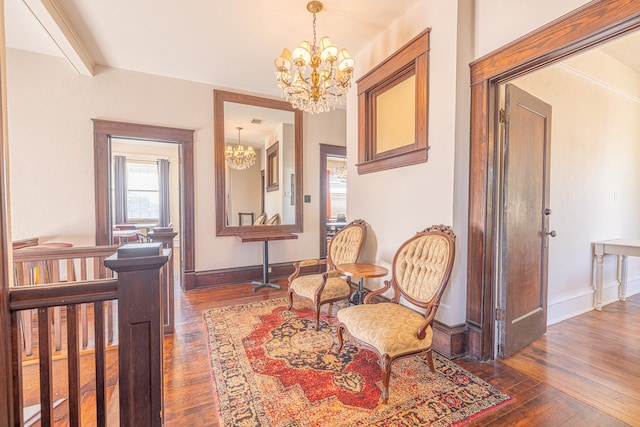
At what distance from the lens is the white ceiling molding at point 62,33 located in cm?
234

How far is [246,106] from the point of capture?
435 centimetres

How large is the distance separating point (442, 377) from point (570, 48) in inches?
88.9

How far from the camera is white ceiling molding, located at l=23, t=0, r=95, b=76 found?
234 centimetres

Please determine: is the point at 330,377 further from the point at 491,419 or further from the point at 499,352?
the point at 499,352

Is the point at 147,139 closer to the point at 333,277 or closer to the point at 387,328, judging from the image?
the point at 333,277

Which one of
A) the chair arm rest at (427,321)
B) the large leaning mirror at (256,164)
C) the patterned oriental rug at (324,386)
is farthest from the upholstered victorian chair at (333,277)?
the large leaning mirror at (256,164)

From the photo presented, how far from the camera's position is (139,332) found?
42.6 inches

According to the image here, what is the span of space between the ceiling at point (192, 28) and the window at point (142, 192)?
15.3ft

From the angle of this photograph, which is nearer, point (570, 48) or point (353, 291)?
point (570, 48)

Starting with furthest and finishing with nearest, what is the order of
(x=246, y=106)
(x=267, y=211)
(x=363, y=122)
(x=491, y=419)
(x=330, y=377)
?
(x=267, y=211) → (x=246, y=106) → (x=363, y=122) → (x=330, y=377) → (x=491, y=419)

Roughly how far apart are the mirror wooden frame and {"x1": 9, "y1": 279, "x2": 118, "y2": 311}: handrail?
2330 millimetres

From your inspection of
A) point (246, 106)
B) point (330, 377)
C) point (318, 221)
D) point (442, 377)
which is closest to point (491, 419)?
point (442, 377)

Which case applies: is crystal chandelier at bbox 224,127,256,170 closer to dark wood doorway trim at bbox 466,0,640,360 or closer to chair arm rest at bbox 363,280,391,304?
chair arm rest at bbox 363,280,391,304

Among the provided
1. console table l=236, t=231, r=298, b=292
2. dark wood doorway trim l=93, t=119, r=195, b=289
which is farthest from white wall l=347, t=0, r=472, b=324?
dark wood doorway trim l=93, t=119, r=195, b=289
